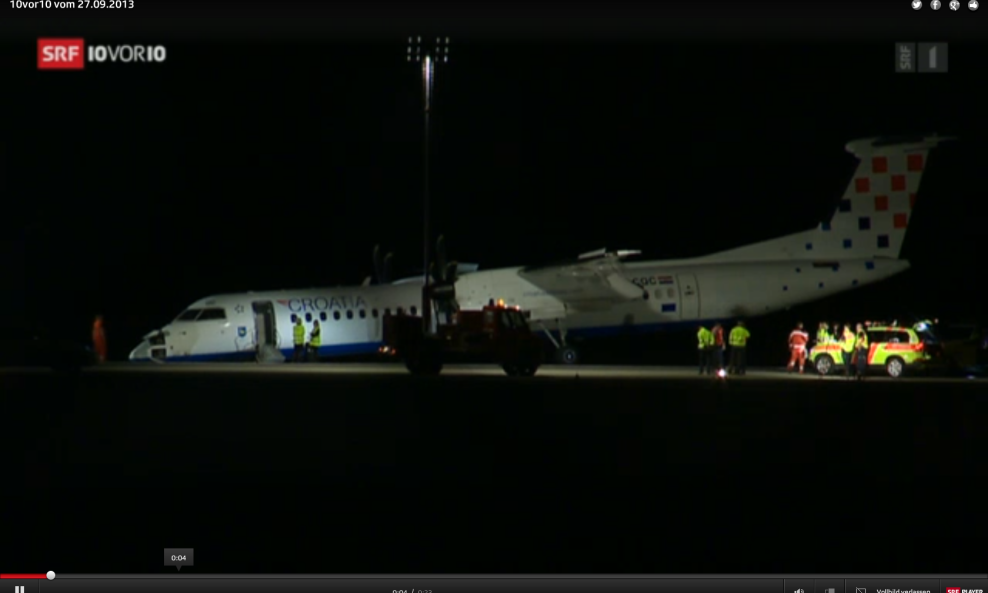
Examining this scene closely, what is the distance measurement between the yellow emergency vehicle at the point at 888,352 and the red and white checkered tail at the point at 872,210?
682 cm

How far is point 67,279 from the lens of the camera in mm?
55438

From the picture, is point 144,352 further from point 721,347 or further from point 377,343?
point 721,347

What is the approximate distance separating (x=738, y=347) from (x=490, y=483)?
22.5 m

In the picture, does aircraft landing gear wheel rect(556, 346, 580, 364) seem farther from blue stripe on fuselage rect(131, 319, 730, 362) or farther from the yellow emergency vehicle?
the yellow emergency vehicle

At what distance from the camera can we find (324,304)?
1388 inches

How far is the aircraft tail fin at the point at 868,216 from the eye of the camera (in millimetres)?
38938

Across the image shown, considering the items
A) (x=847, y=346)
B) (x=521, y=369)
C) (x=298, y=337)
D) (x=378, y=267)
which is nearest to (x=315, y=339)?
(x=298, y=337)

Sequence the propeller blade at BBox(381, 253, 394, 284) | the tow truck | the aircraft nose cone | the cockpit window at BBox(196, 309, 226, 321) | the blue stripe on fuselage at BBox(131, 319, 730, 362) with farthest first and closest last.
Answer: the propeller blade at BBox(381, 253, 394, 284) < the blue stripe on fuselage at BBox(131, 319, 730, 362) < the cockpit window at BBox(196, 309, 226, 321) < the aircraft nose cone < the tow truck

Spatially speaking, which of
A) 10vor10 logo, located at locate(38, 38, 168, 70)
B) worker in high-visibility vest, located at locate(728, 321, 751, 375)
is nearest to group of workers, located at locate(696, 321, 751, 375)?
worker in high-visibility vest, located at locate(728, 321, 751, 375)

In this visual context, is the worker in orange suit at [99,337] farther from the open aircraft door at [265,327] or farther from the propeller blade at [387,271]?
the propeller blade at [387,271]

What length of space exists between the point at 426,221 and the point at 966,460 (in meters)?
22.5

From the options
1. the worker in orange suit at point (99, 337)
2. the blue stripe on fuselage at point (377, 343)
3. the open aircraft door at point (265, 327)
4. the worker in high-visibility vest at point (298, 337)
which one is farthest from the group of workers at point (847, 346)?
the worker in orange suit at point (99, 337)

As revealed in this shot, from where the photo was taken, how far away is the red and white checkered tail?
3891 centimetres

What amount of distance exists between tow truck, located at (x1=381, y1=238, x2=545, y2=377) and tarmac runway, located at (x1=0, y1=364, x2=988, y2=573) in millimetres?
7484
